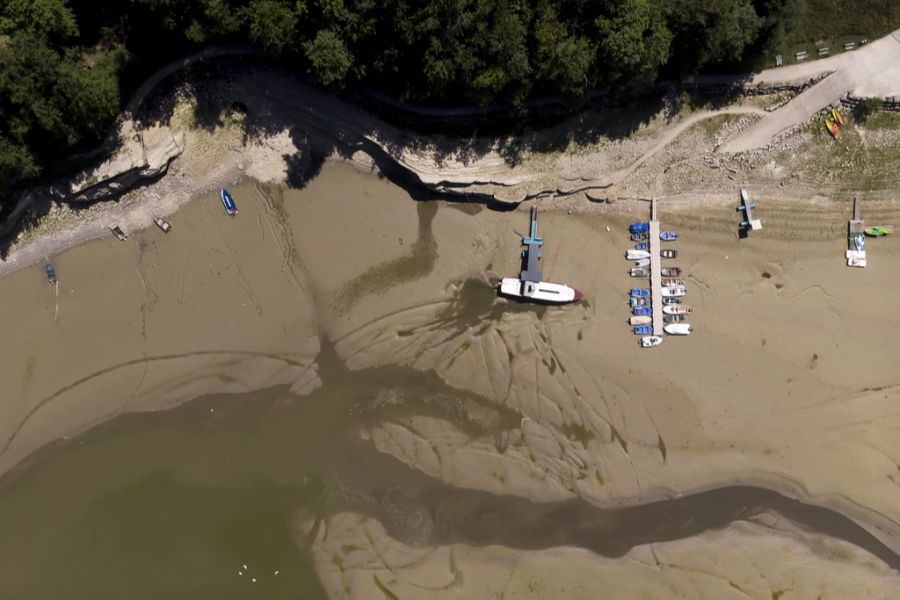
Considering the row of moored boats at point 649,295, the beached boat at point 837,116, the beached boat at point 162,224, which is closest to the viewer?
the beached boat at point 837,116

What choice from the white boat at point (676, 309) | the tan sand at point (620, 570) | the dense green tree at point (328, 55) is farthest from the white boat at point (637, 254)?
the dense green tree at point (328, 55)

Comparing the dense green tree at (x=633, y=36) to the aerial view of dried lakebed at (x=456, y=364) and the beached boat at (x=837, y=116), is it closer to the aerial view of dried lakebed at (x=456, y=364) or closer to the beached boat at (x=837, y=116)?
the aerial view of dried lakebed at (x=456, y=364)

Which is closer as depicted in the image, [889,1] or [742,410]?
[889,1]

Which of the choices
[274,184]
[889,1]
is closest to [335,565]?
[274,184]

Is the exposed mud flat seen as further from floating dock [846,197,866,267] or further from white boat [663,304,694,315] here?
white boat [663,304,694,315]

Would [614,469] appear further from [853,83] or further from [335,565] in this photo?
[853,83]

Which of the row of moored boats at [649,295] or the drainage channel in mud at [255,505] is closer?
the row of moored boats at [649,295]
